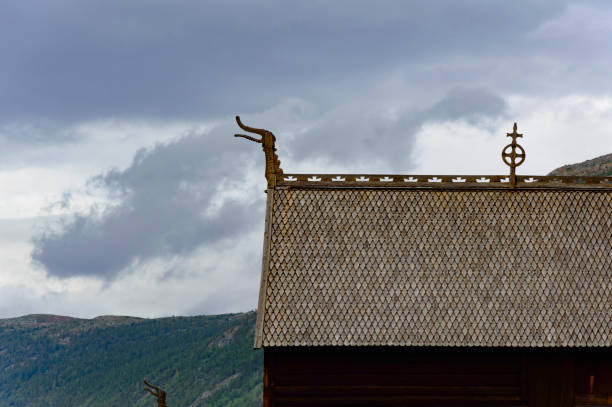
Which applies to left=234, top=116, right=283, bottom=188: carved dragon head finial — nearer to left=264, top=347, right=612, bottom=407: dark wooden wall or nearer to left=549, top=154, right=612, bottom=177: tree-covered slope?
left=264, top=347, right=612, bottom=407: dark wooden wall

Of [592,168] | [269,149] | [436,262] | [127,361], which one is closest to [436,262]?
[436,262]

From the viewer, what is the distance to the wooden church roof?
26.7 meters

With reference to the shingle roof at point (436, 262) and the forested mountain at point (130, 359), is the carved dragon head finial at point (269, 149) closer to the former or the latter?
the shingle roof at point (436, 262)

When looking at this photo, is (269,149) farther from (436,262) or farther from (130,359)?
(130,359)

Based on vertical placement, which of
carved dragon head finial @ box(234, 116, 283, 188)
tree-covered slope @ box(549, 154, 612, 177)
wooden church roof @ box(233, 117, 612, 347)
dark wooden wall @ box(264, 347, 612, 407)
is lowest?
dark wooden wall @ box(264, 347, 612, 407)

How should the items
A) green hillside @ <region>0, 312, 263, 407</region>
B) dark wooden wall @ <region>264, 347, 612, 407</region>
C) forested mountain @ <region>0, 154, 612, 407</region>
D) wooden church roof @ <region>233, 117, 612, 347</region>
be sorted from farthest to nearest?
forested mountain @ <region>0, 154, 612, 407</region> < green hillside @ <region>0, 312, 263, 407</region> < dark wooden wall @ <region>264, 347, 612, 407</region> < wooden church roof @ <region>233, 117, 612, 347</region>

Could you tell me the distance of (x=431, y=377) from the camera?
2738 cm

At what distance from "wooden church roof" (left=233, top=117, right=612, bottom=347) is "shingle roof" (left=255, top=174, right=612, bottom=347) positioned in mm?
36

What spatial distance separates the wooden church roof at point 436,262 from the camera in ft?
87.6

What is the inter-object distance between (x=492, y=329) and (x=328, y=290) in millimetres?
5465

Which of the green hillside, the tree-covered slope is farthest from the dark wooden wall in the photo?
the tree-covered slope

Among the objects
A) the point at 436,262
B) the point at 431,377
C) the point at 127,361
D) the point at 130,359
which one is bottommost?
the point at 431,377

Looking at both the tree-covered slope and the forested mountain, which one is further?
the tree-covered slope

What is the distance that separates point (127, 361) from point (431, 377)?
403ft
